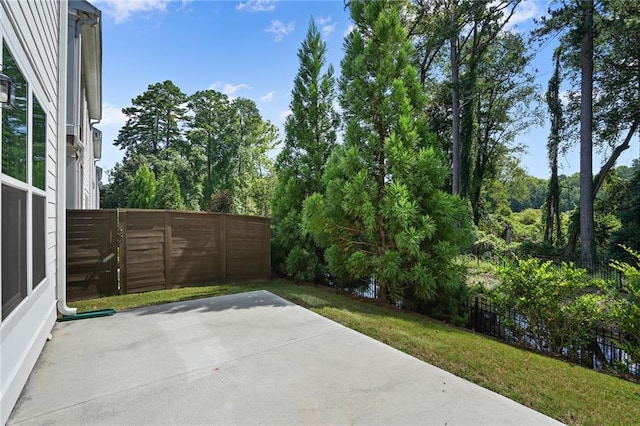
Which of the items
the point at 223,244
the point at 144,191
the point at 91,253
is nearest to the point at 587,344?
the point at 223,244

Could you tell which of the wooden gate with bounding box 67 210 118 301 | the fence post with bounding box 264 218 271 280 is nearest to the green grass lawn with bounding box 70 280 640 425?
the wooden gate with bounding box 67 210 118 301

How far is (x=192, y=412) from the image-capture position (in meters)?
1.97

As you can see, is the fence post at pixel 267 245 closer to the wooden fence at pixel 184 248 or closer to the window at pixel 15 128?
the wooden fence at pixel 184 248

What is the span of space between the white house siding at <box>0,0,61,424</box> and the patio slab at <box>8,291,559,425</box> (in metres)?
0.20

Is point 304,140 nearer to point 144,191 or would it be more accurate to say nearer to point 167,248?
point 167,248

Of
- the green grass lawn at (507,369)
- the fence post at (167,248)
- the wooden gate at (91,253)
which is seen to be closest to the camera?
the green grass lawn at (507,369)

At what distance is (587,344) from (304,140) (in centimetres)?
636

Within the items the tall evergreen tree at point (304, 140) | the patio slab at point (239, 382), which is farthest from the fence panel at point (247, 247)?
the patio slab at point (239, 382)

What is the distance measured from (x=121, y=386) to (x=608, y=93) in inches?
691

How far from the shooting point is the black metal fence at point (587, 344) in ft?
11.1

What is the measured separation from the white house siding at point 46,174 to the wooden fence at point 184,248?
151 centimetres

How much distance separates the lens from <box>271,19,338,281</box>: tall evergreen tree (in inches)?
294

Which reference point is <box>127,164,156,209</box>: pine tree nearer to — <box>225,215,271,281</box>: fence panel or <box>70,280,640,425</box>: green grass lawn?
<box>225,215,271,281</box>: fence panel

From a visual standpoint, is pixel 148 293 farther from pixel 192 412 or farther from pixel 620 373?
pixel 620 373
